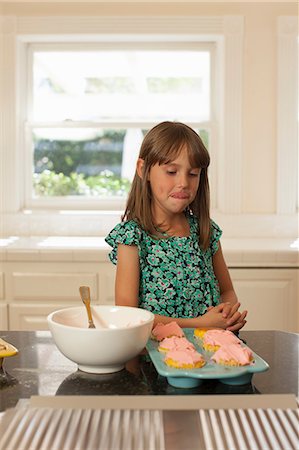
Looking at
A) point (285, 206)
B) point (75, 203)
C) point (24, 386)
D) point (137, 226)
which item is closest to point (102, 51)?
point (75, 203)

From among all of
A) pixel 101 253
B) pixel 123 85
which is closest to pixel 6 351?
pixel 101 253

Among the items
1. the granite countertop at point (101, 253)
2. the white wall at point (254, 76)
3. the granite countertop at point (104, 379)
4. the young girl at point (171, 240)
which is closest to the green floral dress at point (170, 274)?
the young girl at point (171, 240)

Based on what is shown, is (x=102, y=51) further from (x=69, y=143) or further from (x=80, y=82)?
(x=69, y=143)

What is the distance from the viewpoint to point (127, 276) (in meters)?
1.62

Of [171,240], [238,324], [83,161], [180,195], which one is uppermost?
[83,161]

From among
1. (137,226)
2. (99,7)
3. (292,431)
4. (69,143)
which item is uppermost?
(99,7)

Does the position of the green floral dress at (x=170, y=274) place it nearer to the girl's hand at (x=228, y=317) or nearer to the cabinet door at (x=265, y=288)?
the girl's hand at (x=228, y=317)

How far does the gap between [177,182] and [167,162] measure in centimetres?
6

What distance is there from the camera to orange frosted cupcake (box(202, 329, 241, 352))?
1.16 metres

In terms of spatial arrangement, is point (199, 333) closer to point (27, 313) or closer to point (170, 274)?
point (170, 274)

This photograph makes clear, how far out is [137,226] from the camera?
1.71 metres

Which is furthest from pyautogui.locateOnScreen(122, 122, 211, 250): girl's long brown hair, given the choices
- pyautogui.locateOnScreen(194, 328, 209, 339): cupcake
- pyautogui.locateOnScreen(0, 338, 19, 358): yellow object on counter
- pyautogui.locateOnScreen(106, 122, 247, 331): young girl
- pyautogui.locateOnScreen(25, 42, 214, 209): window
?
pyautogui.locateOnScreen(25, 42, 214, 209): window

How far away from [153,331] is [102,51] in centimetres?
277

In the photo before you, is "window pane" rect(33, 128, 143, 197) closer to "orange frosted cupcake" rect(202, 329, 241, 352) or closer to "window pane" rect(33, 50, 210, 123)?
"window pane" rect(33, 50, 210, 123)
